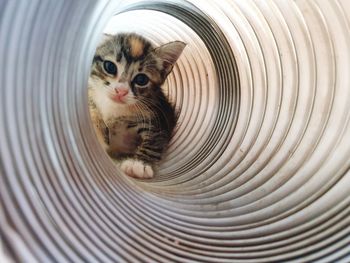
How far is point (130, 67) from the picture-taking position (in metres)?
1.75

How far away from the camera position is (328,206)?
1.02 meters

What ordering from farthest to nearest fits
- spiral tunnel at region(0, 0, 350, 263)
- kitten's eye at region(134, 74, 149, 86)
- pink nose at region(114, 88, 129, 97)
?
kitten's eye at region(134, 74, 149, 86) → pink nose at region(114, 88, 129, 97) → spiral tunnel at region(0, 0, 350, 263)

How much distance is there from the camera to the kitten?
1.70 metres

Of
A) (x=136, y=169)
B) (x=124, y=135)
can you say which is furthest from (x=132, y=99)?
(x=136, y=169)

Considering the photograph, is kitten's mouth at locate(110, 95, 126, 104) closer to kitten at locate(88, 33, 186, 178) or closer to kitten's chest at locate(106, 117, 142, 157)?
kitten at locate(88, 33, 186, 178)

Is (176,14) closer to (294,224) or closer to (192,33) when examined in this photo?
(192,33)

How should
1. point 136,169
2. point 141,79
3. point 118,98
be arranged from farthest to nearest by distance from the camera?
point 141,79 < point 118,98 < point 136,169

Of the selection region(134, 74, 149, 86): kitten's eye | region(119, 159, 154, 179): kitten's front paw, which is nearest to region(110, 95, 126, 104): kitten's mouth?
region(134, 74, 149, 86): kitten's eye

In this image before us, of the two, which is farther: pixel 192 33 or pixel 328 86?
pixel 192 33

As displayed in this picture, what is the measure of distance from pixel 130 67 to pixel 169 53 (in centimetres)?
16

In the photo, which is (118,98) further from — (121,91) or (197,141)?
(197,141)

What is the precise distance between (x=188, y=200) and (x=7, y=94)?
2.20ft

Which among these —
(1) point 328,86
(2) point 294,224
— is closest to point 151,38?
(1) point 328,86

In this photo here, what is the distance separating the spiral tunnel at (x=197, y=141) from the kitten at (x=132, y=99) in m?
0.07
